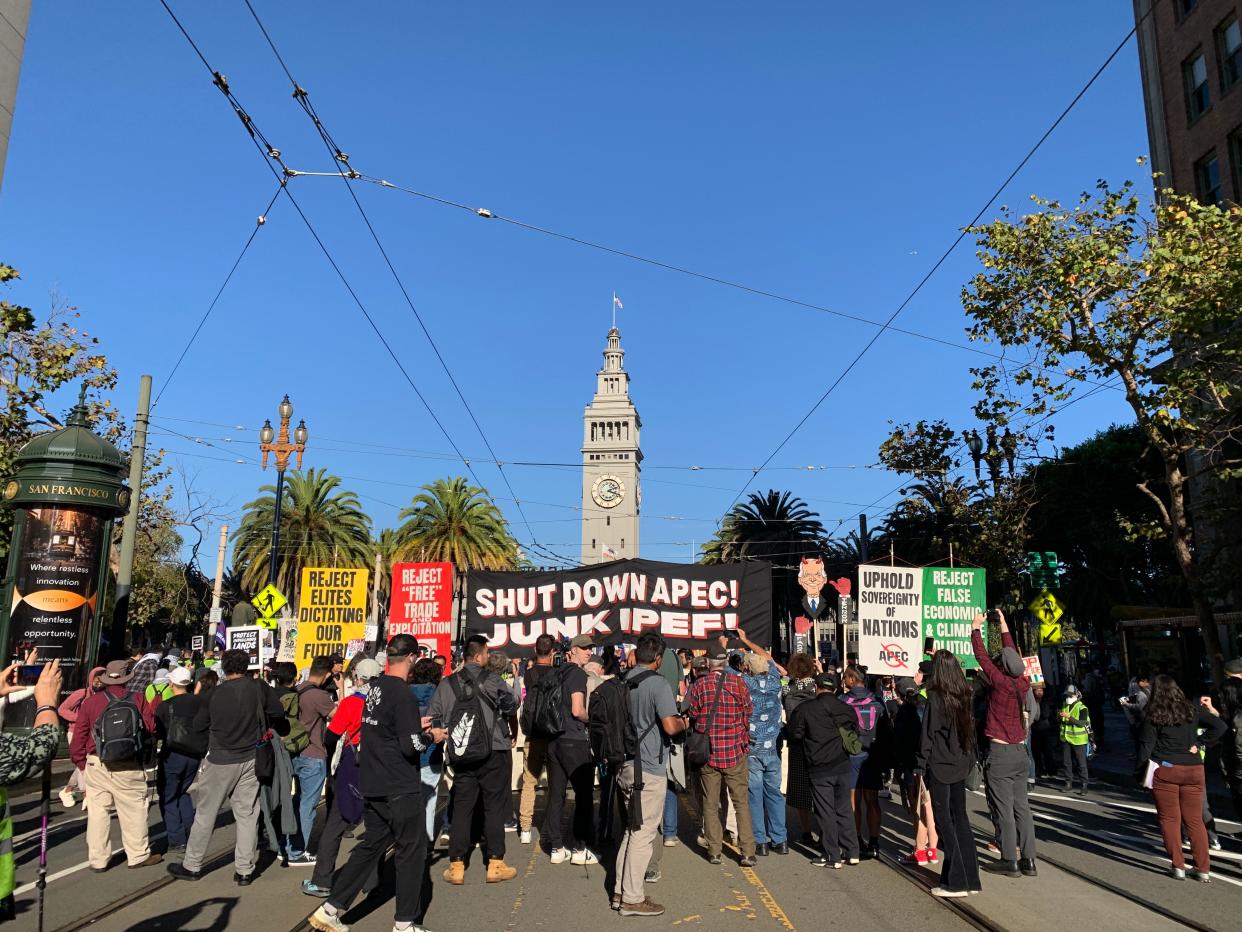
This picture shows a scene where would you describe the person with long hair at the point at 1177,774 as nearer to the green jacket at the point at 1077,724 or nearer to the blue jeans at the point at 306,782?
the green jacket at the point at 1077,724

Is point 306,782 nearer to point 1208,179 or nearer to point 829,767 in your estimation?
point 829,767

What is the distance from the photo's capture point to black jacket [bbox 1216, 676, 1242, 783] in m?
8.64

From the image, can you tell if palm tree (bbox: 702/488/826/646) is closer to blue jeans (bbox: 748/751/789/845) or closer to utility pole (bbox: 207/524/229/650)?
utility pole (bbox: 207/524/229/650)

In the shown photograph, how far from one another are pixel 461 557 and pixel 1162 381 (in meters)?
31.2

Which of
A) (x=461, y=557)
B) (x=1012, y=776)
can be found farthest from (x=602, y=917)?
(x=461, y=557)

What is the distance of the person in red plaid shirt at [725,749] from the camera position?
26.7 ft

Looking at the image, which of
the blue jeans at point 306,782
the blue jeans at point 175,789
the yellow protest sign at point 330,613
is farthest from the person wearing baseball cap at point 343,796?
the yellow protest sign at point 330,613

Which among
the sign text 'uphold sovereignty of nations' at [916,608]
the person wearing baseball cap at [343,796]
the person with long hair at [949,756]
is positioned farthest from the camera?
the sign text 'uphold sovereignty of nations' at [916,608]

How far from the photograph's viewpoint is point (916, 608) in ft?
45.5

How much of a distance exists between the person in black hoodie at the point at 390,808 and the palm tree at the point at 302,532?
34.7 metres

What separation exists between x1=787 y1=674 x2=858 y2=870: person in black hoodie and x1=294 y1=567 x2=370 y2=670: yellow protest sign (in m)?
11.0

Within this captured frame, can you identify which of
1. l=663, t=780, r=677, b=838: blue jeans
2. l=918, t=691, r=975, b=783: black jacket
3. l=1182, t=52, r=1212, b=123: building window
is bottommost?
l=663, t=780, r=677, b=838: blue jeans

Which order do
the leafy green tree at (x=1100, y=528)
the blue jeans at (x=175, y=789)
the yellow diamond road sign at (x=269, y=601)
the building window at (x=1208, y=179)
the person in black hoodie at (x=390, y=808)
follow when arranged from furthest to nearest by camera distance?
the leafy green tree at (x=1100, y=528)
the building window at (x=1208, y=179)
the yellow diamond road sign at (x=269, y=601)
the blue jeans at (x=175, y=789)
the person in black hoodie at (x=390, y=808)

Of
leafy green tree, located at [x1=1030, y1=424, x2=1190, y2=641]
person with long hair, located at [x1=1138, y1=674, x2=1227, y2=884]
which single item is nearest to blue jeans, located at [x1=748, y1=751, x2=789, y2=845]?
person with long hair, located at [x1=1138, y1=674, x2=1227, y2=884]
